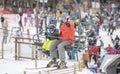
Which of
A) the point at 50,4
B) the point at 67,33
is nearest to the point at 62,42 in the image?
the point at 67,33

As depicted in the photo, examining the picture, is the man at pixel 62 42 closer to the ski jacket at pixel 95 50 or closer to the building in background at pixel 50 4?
the ski jacket at pixel 95 50

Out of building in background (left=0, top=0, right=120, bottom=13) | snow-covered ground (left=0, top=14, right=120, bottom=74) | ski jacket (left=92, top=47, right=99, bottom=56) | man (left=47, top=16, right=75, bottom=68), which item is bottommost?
snow-covered ground (left=0, top=14, right=120, bottom=74)

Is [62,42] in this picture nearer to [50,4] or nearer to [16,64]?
[16,64]

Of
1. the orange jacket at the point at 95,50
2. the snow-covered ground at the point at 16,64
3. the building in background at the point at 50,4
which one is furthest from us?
the building in background at the point at 50,4

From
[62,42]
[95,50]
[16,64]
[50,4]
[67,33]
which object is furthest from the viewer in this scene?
[50,4]

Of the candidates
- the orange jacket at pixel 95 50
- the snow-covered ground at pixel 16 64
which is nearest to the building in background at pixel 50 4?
the snow-covered ground at pixel 16 64

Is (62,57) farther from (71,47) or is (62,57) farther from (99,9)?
(99,9)

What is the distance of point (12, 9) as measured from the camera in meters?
46.9

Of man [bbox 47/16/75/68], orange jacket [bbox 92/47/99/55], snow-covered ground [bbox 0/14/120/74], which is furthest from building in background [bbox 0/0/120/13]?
man [bbox 47/16/75/68]

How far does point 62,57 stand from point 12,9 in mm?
33653

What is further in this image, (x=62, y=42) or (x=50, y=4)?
(x=50, y=4)

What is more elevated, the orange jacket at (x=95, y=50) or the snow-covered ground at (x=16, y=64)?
the orange jacket at (x=95, y=50)

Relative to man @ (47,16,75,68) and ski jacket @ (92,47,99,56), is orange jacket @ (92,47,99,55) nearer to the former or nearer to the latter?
ski jacket @ (92,47,99,56)

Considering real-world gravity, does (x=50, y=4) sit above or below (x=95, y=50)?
above
